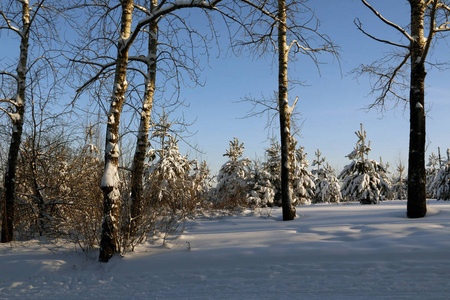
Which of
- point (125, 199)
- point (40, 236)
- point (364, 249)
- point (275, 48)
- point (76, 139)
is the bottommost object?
point (40, 236)

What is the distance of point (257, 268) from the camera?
15.0 feet

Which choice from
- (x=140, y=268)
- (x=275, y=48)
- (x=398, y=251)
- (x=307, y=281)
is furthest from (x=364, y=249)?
(x=275, y=48)

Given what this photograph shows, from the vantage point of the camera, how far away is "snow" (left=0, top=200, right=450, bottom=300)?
149 inches

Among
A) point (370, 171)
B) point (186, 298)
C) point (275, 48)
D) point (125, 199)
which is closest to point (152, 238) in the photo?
point (125, 199)

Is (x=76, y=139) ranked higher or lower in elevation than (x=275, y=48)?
lower

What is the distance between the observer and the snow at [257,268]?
12.4ft

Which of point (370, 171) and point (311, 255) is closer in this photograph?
point (311, 255)

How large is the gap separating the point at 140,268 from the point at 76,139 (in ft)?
18.5

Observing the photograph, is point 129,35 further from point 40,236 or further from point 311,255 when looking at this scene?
point 40,236

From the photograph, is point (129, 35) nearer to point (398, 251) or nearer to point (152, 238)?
point (152, 238)

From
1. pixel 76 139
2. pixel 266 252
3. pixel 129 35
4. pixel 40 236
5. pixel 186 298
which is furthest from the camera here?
pixel 76 139

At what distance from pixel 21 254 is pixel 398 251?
21.6 ft

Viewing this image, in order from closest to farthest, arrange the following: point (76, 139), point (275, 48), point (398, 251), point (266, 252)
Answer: point (398, 251) → point (266, 252) → point (76, 139) → point (275, 48)

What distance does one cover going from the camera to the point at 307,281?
400 centimetres
